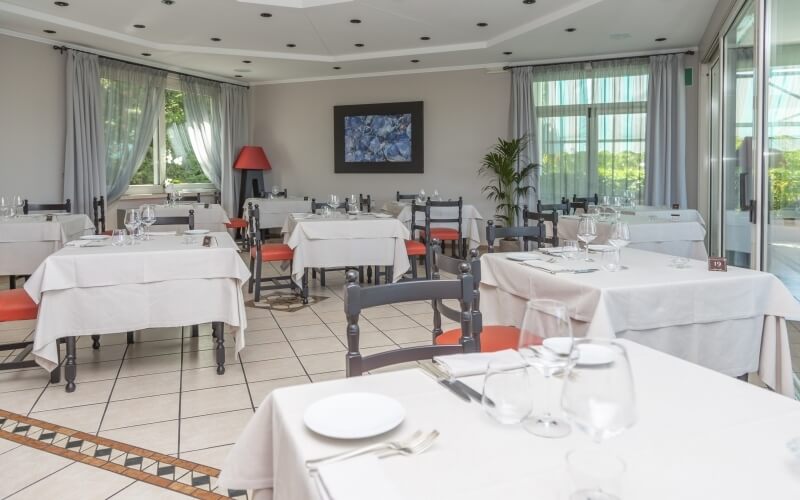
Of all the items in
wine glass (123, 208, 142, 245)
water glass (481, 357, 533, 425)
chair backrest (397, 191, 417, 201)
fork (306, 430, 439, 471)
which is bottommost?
fork (306, 430, 439, 471)

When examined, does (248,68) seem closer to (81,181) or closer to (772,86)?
(81,181)

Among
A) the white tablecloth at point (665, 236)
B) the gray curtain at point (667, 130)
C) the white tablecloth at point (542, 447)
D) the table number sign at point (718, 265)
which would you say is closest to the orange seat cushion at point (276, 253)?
the white tablecloth at point (665, 236)

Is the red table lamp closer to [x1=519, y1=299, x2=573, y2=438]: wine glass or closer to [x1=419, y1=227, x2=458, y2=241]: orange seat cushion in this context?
[x1=419, y1=227, x2=458, y2=241]: orange seat cushion

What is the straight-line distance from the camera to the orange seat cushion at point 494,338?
2.50 meters

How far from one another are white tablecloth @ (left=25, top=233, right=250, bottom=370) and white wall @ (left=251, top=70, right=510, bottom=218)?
6561 mm

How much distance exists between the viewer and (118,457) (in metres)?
2.52

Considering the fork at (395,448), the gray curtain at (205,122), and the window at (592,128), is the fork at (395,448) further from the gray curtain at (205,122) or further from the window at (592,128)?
the gray curtain at (205,122)

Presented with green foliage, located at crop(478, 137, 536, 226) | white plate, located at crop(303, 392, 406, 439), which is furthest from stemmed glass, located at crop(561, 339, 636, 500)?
green foliage, located at crop(478, 137, 536, 226)

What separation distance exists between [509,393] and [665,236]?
14.1ft

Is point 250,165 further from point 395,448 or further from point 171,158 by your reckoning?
point 395,448

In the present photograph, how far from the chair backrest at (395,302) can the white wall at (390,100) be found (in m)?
7.86

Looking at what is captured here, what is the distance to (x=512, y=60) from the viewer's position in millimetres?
9023

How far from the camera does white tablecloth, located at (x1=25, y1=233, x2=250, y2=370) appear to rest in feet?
10.5

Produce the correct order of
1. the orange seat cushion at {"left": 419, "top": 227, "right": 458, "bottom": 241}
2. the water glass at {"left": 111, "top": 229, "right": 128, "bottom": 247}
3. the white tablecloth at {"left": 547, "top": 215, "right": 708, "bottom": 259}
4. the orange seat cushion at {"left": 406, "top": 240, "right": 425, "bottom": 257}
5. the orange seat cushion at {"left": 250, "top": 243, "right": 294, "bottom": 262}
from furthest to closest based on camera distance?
the orange seat cushion at {"left": 419, "top": 227, "right": 458, "bottom": 241}, the orange seat cushion at {"left": 406, "top": 240, "right": 425, "bottom": 257}, the orange seat cushion at {"left": 250, "top": 243, "right": 294, "bottom": 262}, the white tablecloth at {"left": 547, "top": 215, "right": 708, "bottom": 259}, the water glass at {"left": 111, "top": 229, "right": 128, "bottom": 247}
